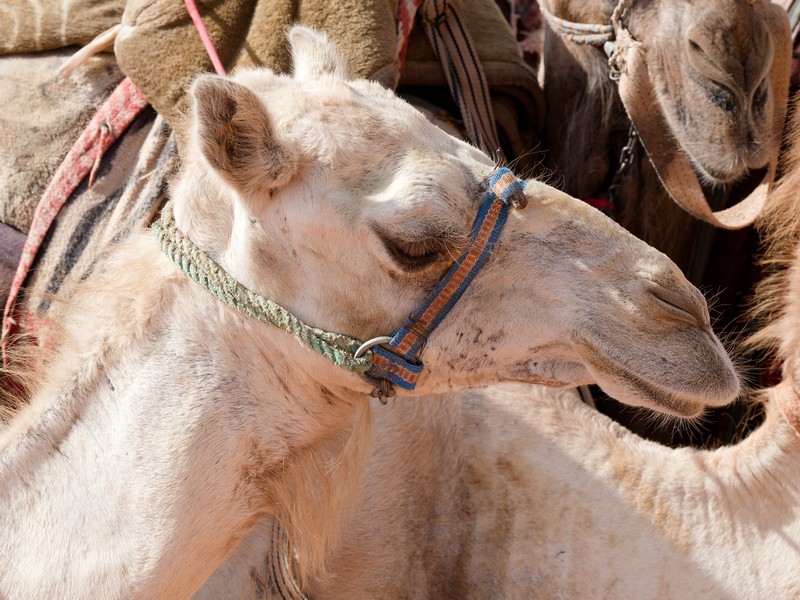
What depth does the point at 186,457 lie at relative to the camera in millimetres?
1542

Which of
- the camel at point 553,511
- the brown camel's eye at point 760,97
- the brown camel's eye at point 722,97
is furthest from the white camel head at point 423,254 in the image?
the brown camel's eye at point 760,97

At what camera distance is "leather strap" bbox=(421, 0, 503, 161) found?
9.00 ft

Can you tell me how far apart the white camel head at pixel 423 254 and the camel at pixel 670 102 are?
132 centimetres

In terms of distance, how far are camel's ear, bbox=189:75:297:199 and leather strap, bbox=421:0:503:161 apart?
1351mm

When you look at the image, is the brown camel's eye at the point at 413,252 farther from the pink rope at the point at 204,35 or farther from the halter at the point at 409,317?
the pink rope at the point at 204,35

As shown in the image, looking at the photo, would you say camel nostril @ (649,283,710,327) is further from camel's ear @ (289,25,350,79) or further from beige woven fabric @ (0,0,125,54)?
beige woven fabric @ (0,0,125,54)

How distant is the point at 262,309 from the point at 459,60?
1.53 m

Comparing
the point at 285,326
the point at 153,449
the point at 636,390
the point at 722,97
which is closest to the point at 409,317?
the point at 285,326

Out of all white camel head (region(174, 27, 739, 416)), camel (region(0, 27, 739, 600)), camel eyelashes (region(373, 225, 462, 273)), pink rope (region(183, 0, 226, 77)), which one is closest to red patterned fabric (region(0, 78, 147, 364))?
pink rope (region(183, 0, 226, 77))

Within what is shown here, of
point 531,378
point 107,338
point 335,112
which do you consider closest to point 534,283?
point 531,378

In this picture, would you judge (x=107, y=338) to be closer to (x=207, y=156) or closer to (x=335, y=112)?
(x=207, y=156)

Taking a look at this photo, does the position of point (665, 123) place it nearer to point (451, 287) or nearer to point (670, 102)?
point (670, 102)

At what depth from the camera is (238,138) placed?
1.46 m

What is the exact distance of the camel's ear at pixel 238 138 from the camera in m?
1.42
